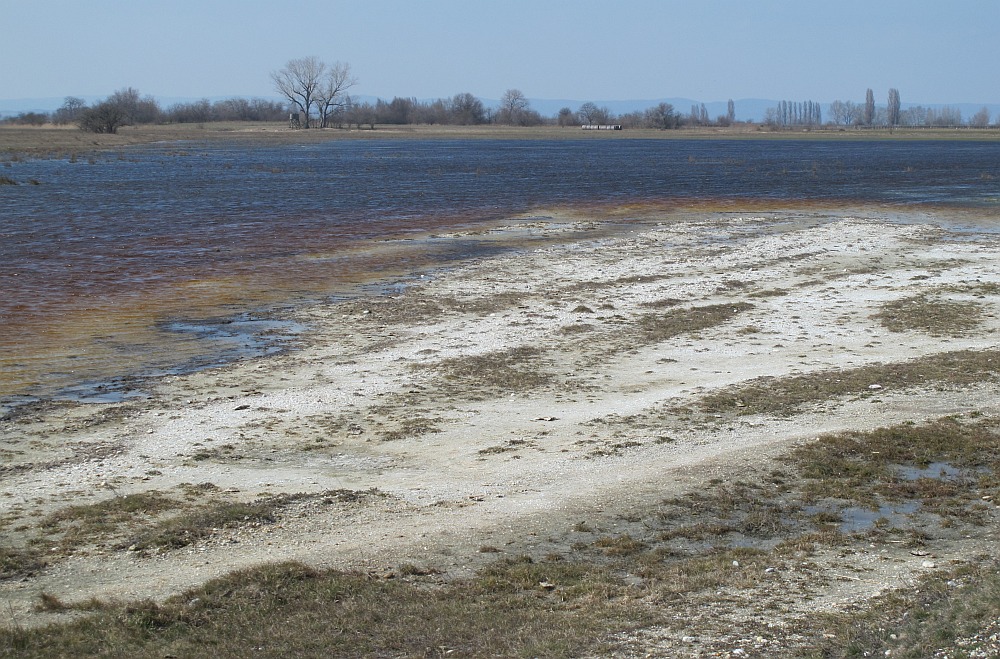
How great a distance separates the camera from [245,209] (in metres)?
44.0

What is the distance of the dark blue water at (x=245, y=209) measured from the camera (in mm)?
19922

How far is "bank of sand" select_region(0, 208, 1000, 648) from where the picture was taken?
9.20 m

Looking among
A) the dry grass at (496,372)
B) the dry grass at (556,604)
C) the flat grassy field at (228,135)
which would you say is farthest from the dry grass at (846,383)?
the flat grassy field at (228,135)

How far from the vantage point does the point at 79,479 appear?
36.2 feet

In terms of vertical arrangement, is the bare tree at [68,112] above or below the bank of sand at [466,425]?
above

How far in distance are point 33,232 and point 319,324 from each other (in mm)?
19742

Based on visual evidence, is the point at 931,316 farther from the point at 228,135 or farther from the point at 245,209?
the point at 228,135

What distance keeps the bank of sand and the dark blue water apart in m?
3.00

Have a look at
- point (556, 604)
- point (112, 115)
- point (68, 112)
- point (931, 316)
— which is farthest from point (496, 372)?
point (68, 112)

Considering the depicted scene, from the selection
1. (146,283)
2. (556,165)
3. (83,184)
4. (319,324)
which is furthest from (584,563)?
(556,165)

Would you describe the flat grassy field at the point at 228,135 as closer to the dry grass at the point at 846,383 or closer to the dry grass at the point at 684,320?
the dry grass at the point at 684,320

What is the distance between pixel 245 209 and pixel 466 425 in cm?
3328

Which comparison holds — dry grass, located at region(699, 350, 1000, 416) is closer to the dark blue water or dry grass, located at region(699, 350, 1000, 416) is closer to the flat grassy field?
the dark blue water

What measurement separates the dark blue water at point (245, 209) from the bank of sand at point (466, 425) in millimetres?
2997
